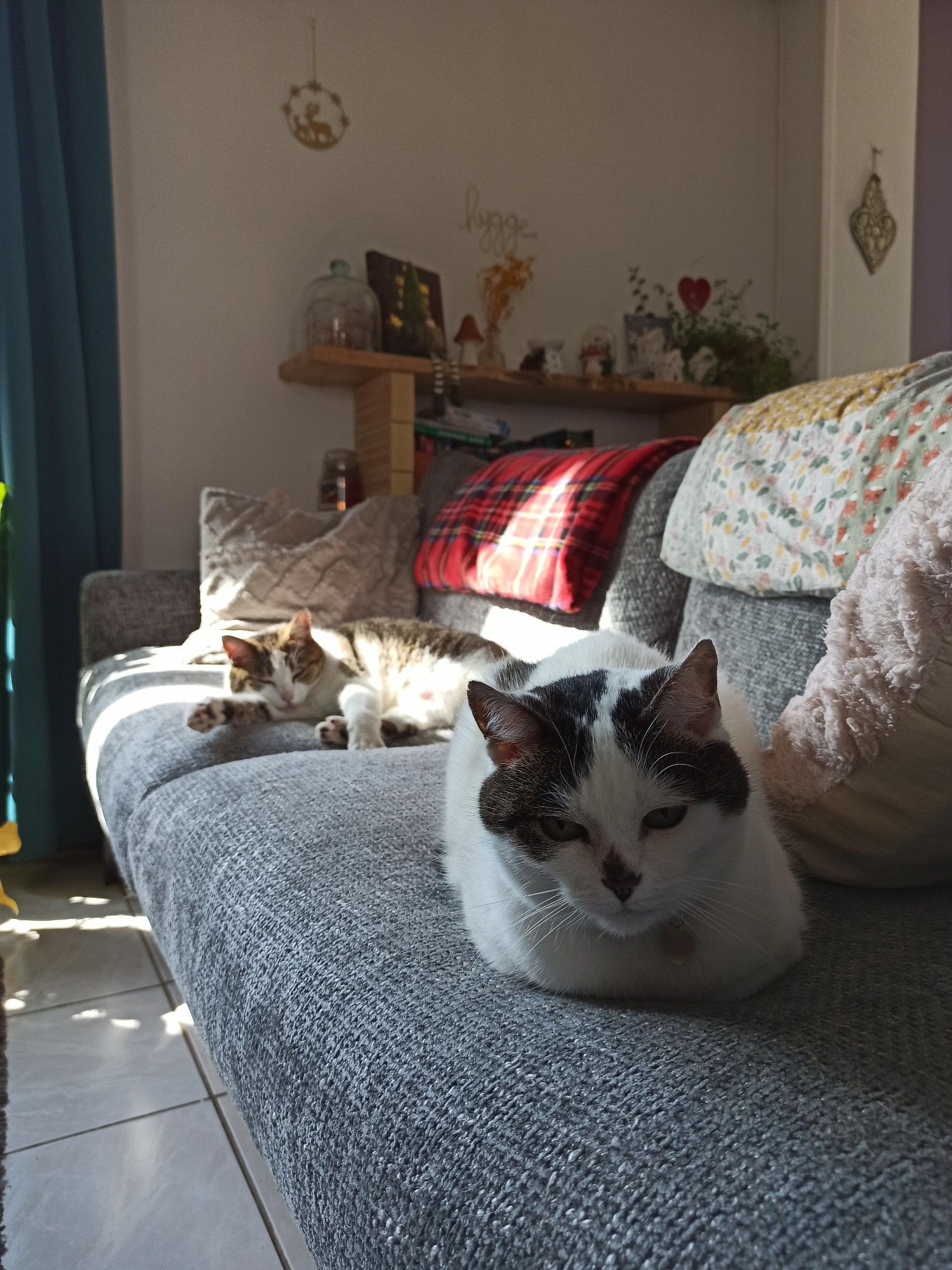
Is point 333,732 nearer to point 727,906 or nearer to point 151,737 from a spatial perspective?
point 151,737

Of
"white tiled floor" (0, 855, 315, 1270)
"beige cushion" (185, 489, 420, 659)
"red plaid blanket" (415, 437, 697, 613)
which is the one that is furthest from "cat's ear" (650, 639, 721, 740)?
"beige cushion" (185, 489, 420, 659)

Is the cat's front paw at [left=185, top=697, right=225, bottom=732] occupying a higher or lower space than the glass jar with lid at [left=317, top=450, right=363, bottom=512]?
lower

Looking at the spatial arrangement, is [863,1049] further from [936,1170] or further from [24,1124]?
[24,1124]

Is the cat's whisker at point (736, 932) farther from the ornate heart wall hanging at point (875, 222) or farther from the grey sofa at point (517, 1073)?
the ornate heart wall hanging at point (875, 222)

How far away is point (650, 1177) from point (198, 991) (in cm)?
62

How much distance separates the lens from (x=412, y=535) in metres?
2.47

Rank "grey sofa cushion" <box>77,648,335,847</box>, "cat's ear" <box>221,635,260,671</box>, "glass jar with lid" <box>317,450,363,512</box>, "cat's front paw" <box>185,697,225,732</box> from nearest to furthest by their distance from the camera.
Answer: "grey sofa cushion" <box>77,648,335,847</box>
"cat's front paw" <box>185,697,225,732</box>
"cat's ear" <box>221,635,260,671</box>
"glass jar with lid" <box>317,450,363,512</box>

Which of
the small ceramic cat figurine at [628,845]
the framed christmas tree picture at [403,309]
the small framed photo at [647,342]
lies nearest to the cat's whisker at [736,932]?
the small ceramic cat figurine at [628,845]

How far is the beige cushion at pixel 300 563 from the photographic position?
2.20 metres

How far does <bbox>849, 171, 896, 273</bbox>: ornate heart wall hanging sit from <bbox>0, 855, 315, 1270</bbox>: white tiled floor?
10.7 feet

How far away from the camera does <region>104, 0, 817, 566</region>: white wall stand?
2.61 metres

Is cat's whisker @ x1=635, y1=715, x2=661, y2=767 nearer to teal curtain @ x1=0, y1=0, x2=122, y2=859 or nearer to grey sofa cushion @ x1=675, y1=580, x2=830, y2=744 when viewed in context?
grey sofa cushion @ x1=675, y1=580, x2=830, y2=744

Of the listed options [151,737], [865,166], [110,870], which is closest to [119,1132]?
[151,737]

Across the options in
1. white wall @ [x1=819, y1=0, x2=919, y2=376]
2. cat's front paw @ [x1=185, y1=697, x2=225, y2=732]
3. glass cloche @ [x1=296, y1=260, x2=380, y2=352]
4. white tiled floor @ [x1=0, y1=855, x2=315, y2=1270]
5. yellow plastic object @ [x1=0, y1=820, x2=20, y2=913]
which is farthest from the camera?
white wall @ [x1=819, y1=0, x2=919, y2=376]
